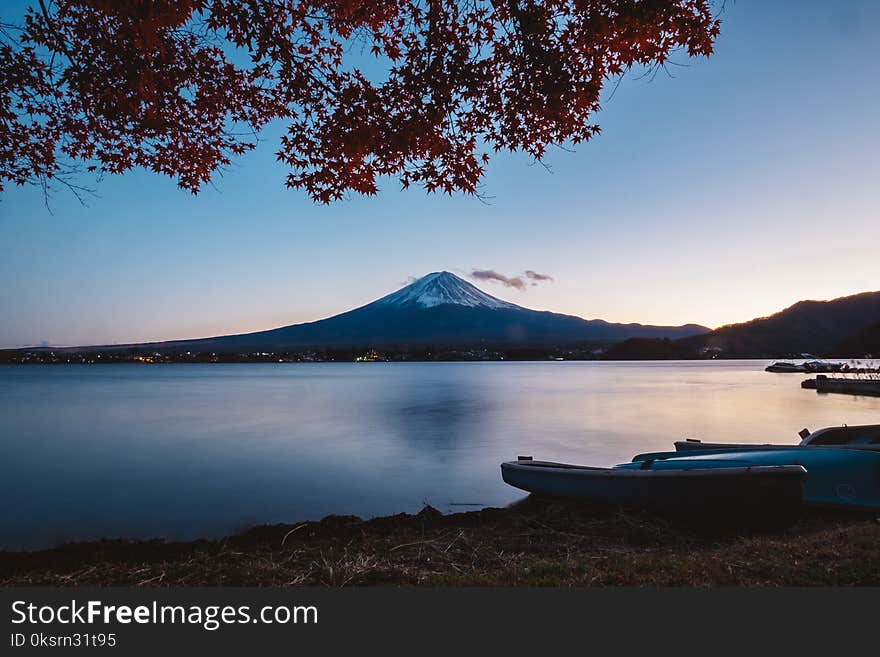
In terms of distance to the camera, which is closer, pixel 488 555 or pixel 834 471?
pixel 488 555

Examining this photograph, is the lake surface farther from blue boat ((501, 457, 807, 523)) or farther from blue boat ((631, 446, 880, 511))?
blue boat ((631, 446, 880, 511))

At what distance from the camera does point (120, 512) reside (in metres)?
10.8

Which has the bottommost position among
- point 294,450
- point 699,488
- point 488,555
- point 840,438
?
point 294,450

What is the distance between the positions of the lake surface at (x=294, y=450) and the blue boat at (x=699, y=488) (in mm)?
3012

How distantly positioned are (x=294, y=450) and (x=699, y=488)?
15159 millimetres

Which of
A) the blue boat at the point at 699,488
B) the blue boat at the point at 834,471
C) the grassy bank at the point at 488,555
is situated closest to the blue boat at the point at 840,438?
the blue boat at the point at 834,471

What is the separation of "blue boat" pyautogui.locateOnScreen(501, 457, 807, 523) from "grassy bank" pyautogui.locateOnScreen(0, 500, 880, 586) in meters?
0.29

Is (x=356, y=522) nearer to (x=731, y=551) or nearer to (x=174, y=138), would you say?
(x=731, y=551)

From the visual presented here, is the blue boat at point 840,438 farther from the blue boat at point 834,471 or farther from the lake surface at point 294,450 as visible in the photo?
the lake surface at point 294,450

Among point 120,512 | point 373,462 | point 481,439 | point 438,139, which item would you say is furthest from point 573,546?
point 481,439

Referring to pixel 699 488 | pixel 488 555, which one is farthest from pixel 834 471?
pixel 488 555

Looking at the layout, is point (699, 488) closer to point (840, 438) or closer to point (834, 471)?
point (834, 471)

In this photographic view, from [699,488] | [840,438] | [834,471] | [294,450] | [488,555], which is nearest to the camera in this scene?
[488,555]

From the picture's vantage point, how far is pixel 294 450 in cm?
1923
